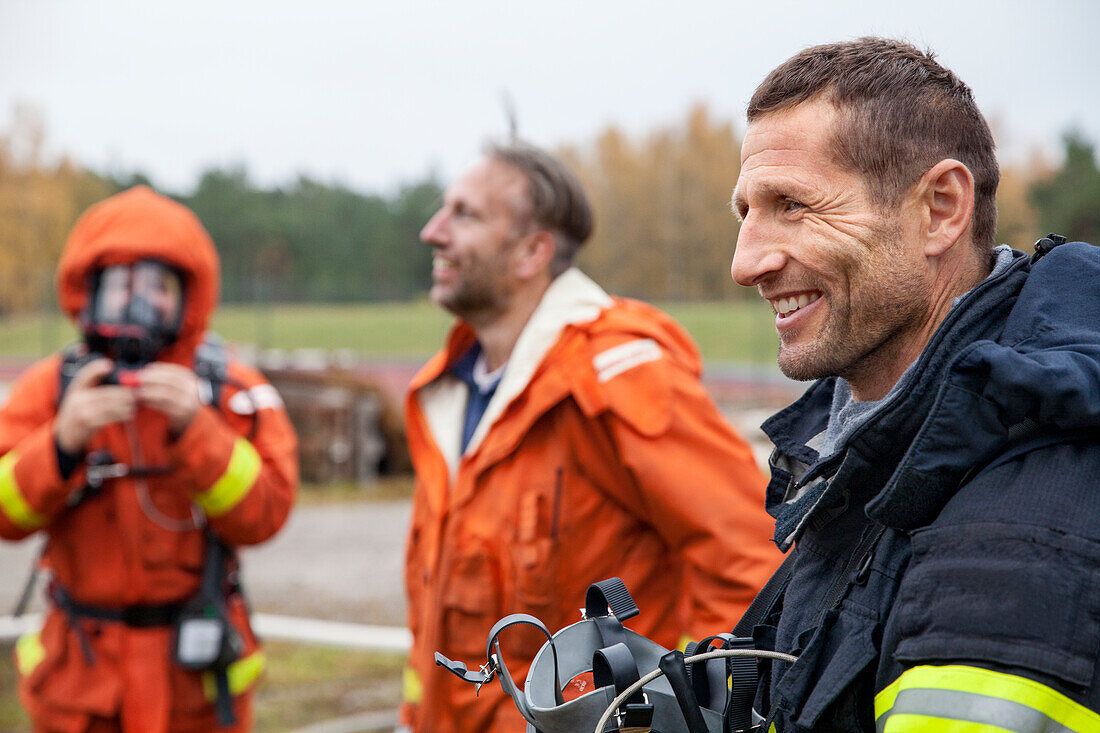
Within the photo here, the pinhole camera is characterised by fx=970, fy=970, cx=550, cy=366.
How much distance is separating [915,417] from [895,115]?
19.6 inches

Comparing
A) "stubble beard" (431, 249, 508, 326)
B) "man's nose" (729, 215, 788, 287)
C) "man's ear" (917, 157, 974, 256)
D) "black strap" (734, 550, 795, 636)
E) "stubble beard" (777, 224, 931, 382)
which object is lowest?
"black strap" (734, 550, 795, 636)

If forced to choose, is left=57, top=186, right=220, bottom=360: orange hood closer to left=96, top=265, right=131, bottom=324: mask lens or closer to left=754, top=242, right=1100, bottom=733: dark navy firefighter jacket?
left=96, top=265, right=131, bottom=324: mask lens

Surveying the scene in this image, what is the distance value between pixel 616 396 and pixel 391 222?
2890 centimetres

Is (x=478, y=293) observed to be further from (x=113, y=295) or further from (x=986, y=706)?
(x=986, y=706)

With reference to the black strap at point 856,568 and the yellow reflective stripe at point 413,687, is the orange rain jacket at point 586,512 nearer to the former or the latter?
the yellow reflective stripe at point 413,687

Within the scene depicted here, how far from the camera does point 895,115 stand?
4.89 ft

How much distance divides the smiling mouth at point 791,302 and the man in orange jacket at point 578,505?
1131mm

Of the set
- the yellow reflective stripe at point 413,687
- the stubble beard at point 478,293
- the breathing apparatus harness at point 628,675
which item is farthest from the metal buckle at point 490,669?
the stubble beard at point 478,293

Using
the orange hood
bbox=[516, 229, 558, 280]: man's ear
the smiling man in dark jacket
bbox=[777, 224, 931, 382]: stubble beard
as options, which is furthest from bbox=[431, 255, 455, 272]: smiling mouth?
bbox=[777, 224, 931, 382]: stubble beard

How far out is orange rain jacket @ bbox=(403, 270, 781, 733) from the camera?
270 cm

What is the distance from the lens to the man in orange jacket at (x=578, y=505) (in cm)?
271

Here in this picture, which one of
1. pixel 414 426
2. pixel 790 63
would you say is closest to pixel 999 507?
pixel 790 63

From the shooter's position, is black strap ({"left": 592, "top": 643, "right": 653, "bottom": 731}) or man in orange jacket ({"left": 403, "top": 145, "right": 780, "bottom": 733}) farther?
man in orange jacket ({"left": 403, "top": 145, "right": 780, "bottom": 733})

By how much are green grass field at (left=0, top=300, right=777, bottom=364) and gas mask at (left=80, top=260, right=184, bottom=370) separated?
20.4m
